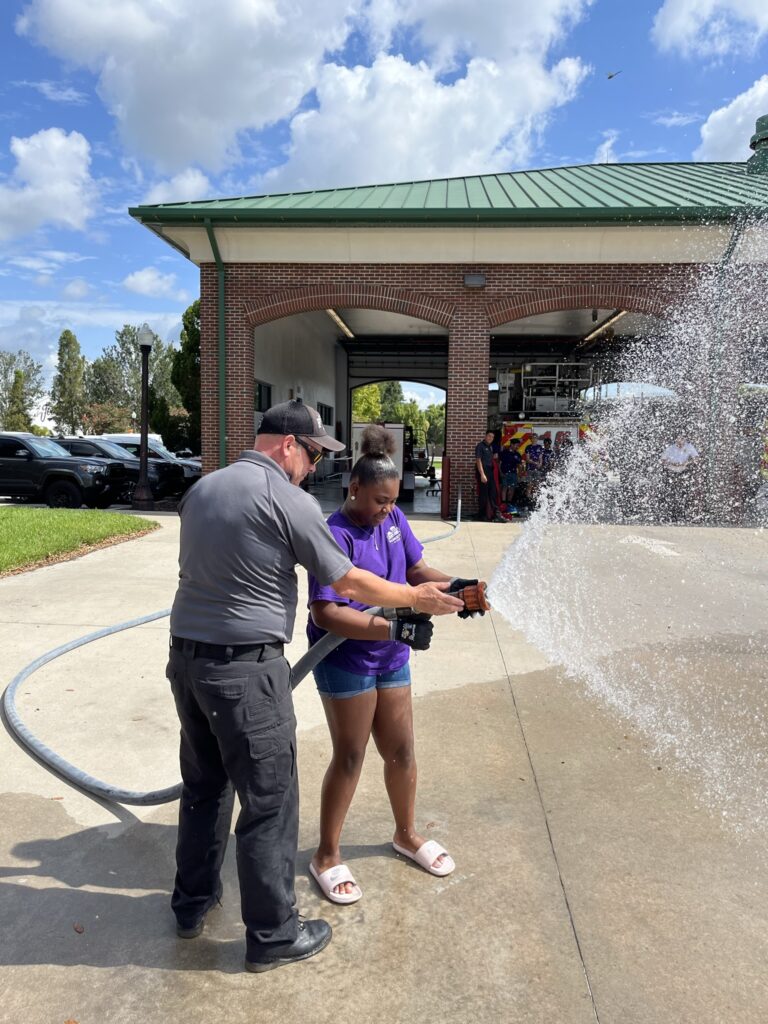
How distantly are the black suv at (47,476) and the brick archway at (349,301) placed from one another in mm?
4980

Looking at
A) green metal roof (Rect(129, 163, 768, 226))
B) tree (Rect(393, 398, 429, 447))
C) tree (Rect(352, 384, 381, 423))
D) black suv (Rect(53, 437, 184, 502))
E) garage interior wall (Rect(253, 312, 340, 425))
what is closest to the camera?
green metal roof (Rect(129, 163, 768, 226))

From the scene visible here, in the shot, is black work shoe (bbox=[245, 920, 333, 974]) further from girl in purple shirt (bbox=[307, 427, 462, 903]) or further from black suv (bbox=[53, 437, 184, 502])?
black suv (bbox=[53, 437, 184, 502])

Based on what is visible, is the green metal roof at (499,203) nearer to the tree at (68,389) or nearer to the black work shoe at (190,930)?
the black work shoe at (190,930)

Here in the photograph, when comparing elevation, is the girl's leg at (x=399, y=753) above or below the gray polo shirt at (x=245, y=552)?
below

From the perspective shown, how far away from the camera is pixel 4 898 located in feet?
9.33

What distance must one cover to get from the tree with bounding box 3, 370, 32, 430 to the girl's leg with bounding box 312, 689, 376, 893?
5923cm

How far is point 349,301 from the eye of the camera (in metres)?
15.1

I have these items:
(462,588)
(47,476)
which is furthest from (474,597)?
(47,476)

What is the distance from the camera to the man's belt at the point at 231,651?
2.35 metres

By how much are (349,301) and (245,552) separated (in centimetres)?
1351

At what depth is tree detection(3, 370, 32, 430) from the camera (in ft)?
181

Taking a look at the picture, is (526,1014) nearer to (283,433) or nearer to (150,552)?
(283,433)

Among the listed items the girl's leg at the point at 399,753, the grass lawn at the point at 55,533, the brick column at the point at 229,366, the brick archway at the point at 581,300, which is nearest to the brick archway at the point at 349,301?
the brick column at the point at 229,366

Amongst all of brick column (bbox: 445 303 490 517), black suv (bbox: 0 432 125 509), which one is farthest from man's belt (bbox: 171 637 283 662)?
black suv (bbox: 0 432 125 509)
